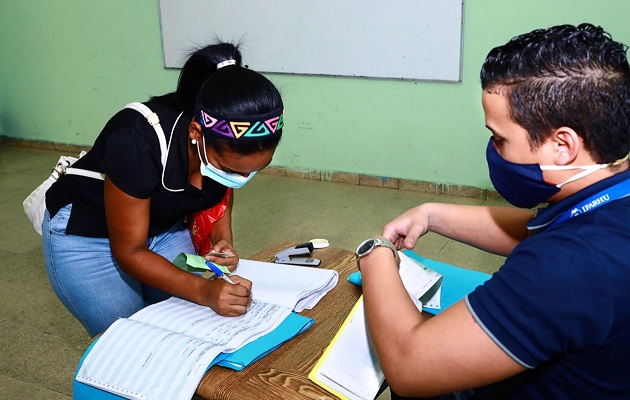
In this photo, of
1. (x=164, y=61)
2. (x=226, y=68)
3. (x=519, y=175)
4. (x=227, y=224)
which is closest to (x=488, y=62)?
(x=519, y=175)

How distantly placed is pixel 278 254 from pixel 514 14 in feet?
8.43

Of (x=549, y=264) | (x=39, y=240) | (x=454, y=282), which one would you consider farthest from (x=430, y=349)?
(x=39, y=240)

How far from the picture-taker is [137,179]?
1436 millimetres

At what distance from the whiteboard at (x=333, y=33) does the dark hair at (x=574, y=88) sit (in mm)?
2857

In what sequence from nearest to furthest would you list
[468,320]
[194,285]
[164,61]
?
[468,320] < [194,285] < [164,61]

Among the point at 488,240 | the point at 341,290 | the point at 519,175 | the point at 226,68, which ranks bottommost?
the point at 341,290

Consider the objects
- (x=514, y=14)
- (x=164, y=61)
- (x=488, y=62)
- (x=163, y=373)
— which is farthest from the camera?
(x=164, y=61)

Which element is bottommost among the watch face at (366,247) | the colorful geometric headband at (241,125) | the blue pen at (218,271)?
the blue pen at (218,271)

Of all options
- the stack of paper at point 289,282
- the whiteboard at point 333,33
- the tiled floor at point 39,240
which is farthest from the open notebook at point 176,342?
the whiteboard at point 333,33

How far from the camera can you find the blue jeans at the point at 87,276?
165 centimetres

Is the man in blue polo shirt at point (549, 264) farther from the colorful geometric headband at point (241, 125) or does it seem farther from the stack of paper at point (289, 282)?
the colorful geometric headband at point (241, 125)

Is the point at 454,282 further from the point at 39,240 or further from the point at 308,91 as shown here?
the point at 308,91

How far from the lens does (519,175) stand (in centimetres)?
104

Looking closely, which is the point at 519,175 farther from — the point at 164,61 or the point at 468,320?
the point at 164,61
